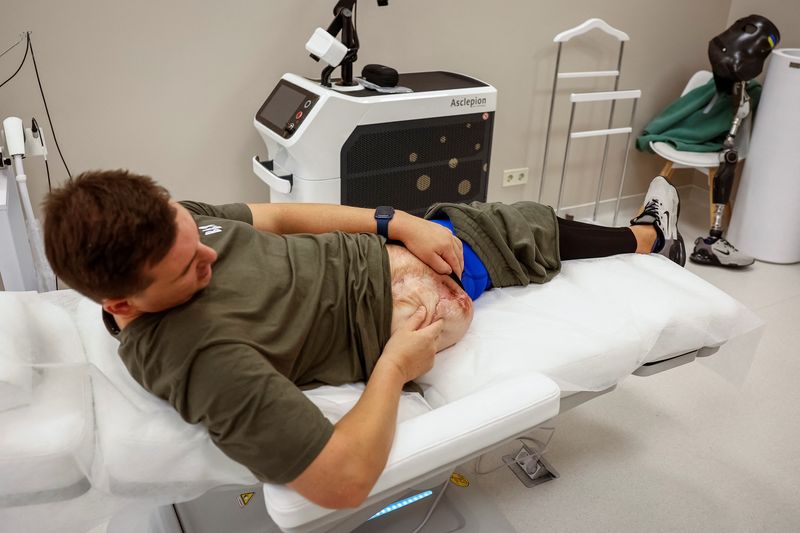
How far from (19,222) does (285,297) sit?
988 mm

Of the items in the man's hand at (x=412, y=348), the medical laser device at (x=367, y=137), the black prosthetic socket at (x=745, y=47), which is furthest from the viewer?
the black prosthetic socket at (x=745, y=47)

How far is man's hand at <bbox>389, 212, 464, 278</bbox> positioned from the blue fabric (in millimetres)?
51

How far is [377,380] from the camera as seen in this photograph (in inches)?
42.1

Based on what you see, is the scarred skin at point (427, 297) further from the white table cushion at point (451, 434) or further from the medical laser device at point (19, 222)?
the medical laser device at point (19, 222)

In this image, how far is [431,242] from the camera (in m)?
1.39

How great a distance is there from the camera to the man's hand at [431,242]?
139cm

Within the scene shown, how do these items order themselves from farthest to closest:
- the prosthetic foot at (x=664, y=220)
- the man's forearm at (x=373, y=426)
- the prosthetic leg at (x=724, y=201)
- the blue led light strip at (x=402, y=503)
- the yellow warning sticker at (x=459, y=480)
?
1. the prosthetic leg at (x=724, y=201)
2. the prosthetic foot at (x=664, y=220)
3. the yellow warning sticker at (x=459, y=480)
4. the blue led light strip at (x=402, y=503)
5. the man's forearm at (x=373, y=426)

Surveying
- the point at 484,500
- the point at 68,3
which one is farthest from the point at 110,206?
the point at 68,3

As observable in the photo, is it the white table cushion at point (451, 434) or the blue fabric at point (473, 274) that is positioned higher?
the blue fabric at point (473, 274)

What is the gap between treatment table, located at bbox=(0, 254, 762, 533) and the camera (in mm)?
960

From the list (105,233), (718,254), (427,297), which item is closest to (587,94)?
(718,254)

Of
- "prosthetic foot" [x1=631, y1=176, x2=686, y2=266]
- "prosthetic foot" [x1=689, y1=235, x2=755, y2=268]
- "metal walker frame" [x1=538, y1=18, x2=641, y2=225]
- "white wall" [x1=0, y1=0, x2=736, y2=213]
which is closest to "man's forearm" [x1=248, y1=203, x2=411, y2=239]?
"prosthetic foot" [x1=631, y1=176, x2=686, y2=266]

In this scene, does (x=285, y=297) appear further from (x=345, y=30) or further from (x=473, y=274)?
(x=345, y=30)

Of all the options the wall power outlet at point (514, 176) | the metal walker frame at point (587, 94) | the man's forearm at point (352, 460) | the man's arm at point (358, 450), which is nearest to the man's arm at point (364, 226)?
the man's arm at point (358, 450)
